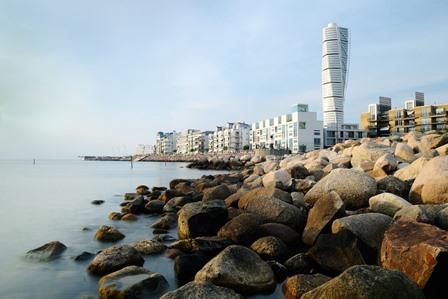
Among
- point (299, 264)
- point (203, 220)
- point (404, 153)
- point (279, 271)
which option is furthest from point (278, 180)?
point (404, 153)

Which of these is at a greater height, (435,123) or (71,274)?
(435,123)

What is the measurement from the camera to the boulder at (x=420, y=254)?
4383 millimetres

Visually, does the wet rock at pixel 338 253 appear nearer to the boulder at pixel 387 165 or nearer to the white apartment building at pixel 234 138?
the boulder at pixel 387 165

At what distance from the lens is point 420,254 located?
456cm

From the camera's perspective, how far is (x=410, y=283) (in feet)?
13.0

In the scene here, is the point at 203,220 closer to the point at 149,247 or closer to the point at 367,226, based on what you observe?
the point at 149,247

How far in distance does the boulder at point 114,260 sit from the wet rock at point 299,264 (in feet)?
10.0

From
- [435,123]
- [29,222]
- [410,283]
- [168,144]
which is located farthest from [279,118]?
[410,283]

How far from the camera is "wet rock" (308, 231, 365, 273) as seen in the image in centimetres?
577

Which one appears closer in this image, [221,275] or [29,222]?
[221,275]

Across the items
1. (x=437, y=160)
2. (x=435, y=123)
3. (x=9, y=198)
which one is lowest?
(x=9, y=198)

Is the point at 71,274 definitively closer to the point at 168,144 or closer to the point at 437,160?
the point at 437,160

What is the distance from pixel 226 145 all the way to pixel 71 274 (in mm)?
126420

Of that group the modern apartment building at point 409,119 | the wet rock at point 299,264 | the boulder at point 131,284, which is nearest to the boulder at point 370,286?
the wet rock at point 299,264
